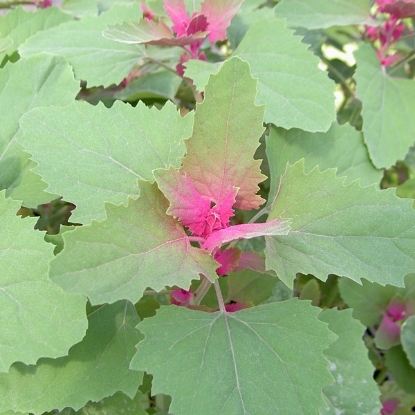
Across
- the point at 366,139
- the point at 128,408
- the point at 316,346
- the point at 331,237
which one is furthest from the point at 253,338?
the point at 366,139

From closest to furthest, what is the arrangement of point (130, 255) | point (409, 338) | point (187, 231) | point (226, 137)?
point (130, 255), point (226, 137), point (187, 231), point (409, 338)

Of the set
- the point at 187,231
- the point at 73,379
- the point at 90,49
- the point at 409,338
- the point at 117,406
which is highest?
the point at 90,49

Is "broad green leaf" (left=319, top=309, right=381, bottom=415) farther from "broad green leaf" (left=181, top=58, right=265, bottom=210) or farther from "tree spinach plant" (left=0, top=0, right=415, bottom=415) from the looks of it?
"broad green leaf" (left=181, top=58, right=265, bottom=210)

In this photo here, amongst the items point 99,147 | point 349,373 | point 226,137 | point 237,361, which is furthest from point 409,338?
point 99,147

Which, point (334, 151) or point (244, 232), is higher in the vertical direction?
point (244, 232)

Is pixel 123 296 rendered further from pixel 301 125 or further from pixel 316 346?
pixel 301 125

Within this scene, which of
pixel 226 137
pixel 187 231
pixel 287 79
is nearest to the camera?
pixel 226 137

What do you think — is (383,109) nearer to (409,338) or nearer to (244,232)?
(409,338)

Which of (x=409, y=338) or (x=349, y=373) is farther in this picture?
(x=409, y=338)
